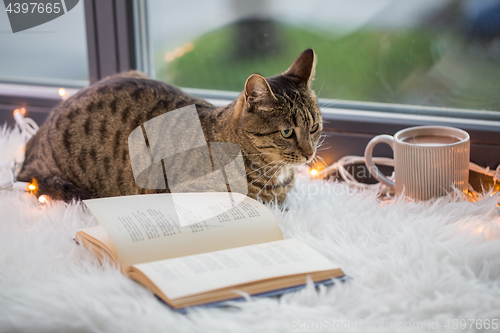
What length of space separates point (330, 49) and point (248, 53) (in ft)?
1.02

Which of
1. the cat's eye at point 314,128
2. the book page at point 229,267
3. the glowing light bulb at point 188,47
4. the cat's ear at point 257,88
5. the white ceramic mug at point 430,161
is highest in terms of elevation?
the glowing light bulb at point 188,47

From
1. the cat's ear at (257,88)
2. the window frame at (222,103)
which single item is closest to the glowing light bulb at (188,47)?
the window frame at (222,103)

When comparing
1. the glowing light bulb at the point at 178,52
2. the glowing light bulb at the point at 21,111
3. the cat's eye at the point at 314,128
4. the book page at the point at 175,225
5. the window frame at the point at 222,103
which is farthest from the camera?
the glowing light bulb at the point at 178,52

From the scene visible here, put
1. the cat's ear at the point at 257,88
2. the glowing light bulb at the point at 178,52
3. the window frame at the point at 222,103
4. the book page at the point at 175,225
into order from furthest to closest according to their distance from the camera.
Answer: the glowing light bulb at the point at 178,52
the window frame at the point at 222,103
the cat's ear at the point at 257,88
the book page at the point at 175,225

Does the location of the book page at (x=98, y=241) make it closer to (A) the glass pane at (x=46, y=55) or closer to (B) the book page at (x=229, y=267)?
(B) the book page at (x=229, y=267)

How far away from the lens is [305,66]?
3.60 feet

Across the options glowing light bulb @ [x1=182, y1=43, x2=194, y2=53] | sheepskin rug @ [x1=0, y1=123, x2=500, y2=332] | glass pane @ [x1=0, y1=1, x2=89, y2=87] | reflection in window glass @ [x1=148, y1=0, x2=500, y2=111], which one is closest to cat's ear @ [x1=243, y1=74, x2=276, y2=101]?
sheepskin rug @ [x1=0, y1=123, x2=500, y2=332]

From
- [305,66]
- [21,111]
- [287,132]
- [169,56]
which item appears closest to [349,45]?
[305,66]

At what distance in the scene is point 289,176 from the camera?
115 centimetres

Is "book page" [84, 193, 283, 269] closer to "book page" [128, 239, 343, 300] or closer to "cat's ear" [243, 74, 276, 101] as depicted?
"book page" [128, 239, 343, 300]

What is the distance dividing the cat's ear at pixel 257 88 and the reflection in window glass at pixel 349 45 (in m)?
0.52

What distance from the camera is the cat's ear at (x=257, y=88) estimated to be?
0.95 metres

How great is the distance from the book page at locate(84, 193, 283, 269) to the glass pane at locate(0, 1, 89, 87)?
1046 millimetres

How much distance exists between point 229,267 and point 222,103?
37.0 inches
